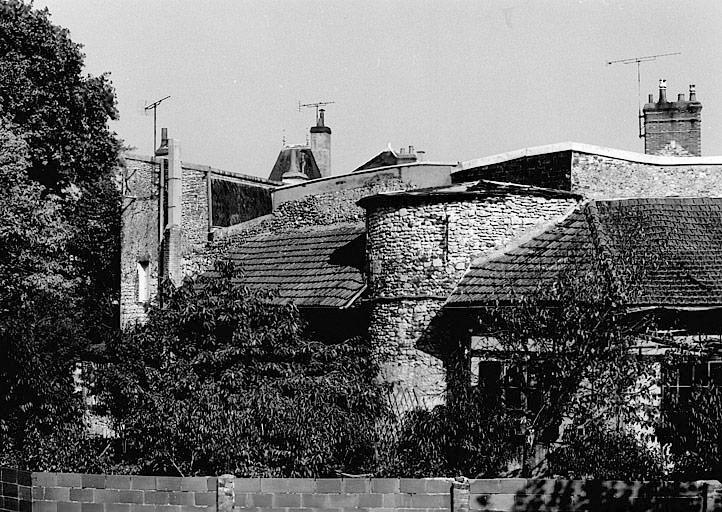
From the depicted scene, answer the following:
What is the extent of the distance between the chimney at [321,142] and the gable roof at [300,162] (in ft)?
1.23

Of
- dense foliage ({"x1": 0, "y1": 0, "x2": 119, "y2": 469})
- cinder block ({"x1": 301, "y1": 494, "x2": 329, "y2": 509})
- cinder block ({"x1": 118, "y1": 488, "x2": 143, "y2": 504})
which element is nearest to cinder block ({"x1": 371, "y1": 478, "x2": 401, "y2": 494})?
cinder block ({"x1": 301, "y1": 494, "x2": 329, "y2": 509})

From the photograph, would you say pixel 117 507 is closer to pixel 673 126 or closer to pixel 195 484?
pixel 195 484

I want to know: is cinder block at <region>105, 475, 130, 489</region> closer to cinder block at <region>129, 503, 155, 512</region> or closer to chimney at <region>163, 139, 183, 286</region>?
cinder block at <region>129, 503, 155, 512</region>

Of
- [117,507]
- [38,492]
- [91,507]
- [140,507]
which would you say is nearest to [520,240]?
[140,507]

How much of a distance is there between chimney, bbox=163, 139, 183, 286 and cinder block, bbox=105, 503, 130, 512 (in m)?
14.1

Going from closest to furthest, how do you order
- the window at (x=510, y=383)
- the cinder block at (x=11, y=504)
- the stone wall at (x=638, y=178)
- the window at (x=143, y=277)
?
the cinder block at (x=11, y=504)
the window at (x=510, y=383)
the stone wall at (x=638, y=178)
the window at (x=143, y=277)

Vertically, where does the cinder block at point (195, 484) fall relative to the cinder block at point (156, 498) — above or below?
above

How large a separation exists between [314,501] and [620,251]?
5.85m

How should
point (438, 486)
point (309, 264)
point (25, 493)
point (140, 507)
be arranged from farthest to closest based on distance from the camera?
point (309, 264) → point (25, 493) → point (140, 507) → point (438, 486)

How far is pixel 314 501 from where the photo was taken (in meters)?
12.6

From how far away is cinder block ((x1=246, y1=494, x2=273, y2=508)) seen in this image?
1263 centimetres

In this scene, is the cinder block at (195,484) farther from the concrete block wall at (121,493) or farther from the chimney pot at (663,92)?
the chimney pot at (663,92)

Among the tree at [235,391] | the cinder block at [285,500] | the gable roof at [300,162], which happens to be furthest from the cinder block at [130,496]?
the gable roof at [300,162]

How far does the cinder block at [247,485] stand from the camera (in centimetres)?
1266
